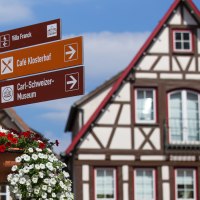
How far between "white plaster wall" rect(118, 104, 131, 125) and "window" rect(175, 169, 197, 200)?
7.79 feet

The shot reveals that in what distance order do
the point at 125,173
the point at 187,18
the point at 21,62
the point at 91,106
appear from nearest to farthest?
the point at 21,62, the point at 125,173, the point at 187,18, the point at 91,106

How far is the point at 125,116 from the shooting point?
26922 millimetres

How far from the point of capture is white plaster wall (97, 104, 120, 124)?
87.8 ft

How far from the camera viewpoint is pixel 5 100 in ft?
38.3

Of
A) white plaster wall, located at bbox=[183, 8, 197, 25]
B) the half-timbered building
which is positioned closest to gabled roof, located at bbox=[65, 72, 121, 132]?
the half-timbered building

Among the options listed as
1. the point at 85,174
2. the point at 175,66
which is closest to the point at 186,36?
the point at 175,66

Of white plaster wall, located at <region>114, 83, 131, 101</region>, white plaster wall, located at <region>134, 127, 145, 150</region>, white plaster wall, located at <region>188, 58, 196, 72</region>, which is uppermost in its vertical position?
white plaster wall, located at <region>188, 58, 196, 72</region>

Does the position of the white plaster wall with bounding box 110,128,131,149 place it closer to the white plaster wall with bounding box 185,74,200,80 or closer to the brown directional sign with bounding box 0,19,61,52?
the white plaster wall with bounding box 185,74,200,80

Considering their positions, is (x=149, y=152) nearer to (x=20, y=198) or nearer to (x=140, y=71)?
(x=140, y=71)

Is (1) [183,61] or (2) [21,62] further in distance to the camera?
(1) [183,61]

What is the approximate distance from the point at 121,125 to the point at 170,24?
3854 millimetres

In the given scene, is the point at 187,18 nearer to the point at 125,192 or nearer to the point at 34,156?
the point at 125,192

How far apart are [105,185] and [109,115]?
2.29m

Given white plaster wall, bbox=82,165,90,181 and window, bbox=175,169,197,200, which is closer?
white plaster wall, bbox=82,165,90,181
